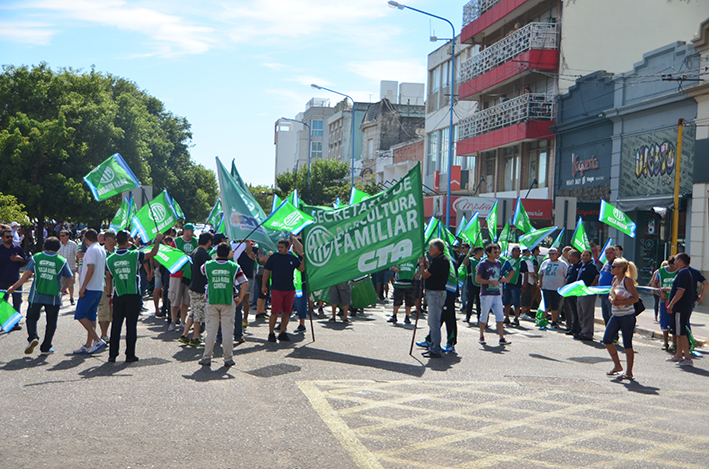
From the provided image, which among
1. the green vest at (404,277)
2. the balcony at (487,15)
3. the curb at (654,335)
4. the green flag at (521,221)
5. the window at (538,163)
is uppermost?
the balcony at (487,15)

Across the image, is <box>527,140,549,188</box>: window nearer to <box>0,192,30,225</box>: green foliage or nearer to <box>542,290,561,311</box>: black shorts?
<box>542,290,561,311</box>: black shorts

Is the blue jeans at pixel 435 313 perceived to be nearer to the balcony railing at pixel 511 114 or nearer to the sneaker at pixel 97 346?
the sneaker at pixel 97 346

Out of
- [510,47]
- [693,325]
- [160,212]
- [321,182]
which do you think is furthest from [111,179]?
[321,182]

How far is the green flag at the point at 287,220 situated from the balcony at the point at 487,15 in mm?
21502

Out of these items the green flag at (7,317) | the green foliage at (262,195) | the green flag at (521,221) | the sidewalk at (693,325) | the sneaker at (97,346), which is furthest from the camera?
the green foliage at (262,195)

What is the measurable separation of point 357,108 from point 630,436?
2787 inches

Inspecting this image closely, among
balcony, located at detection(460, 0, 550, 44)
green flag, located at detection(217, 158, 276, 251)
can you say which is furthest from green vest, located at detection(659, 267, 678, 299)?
balcony, located at detection(460, 0, 550, 44)

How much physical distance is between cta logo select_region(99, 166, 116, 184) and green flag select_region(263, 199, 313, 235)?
12.5 feet

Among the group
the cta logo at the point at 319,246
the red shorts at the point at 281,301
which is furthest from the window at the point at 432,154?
the red shorts at the point at 281,301

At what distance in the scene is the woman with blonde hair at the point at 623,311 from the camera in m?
9.16

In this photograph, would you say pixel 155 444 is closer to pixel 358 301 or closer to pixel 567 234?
pixel 358 301

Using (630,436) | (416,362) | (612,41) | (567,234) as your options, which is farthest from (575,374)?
(612,41)

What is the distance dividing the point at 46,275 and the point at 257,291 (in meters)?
6.09

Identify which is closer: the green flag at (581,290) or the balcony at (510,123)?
the green flag at (581,290)
